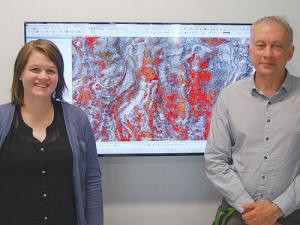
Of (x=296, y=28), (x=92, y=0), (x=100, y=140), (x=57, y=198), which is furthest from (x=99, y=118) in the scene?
(x=296, y=28)

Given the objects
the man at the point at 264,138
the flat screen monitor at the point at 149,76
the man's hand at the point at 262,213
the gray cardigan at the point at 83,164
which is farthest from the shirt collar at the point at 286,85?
the gray cardigan at the point at 83,164

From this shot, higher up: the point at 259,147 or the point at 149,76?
the point at 149,76

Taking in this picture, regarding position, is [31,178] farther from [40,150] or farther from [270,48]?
[270,48]

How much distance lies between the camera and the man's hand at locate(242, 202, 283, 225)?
142 cm

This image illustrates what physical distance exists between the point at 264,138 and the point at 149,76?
0.86 metres

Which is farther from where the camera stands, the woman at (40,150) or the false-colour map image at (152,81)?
the false-colour map image at (152,81)

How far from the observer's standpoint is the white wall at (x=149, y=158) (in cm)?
194

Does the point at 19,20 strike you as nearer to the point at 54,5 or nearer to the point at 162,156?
the point at 54,5

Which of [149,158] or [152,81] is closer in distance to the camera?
[152,81]

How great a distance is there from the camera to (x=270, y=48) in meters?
1.40

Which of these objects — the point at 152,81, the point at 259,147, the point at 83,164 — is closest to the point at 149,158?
the point at 152,81

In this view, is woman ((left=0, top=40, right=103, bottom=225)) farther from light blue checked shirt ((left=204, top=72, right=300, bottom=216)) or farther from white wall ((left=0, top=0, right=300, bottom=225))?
light blue checked shirt ((left=204, top=72, right=300, bottom=216))

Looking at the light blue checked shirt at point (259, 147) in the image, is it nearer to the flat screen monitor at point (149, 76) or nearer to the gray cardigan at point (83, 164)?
the flat screen monitor at point (149, 76)

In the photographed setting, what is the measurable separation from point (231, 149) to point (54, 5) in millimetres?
1563
